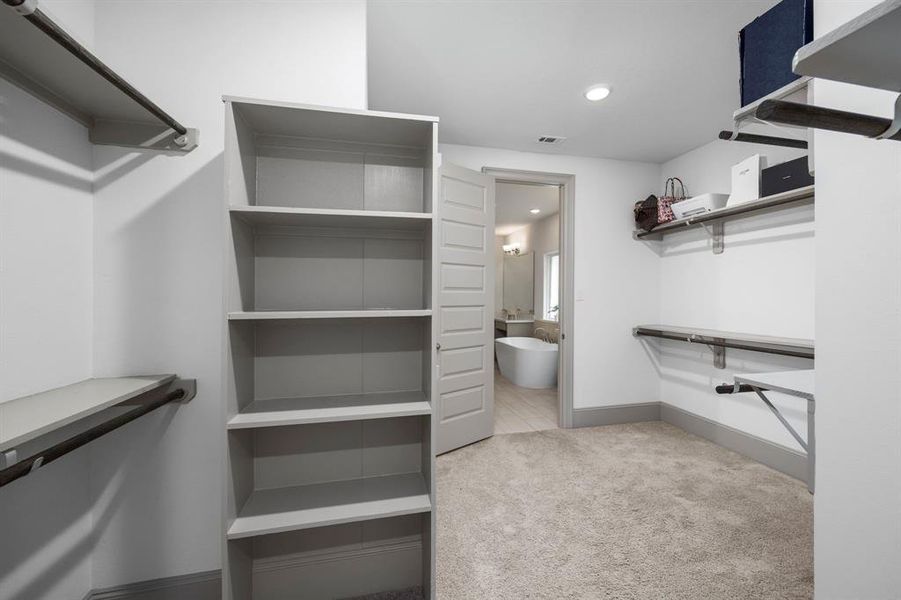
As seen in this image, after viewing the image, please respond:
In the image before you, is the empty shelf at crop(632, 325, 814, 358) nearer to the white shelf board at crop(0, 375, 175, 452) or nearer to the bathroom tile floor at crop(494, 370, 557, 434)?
the bathroom tile floor at crop(494, 370, 557, 434)

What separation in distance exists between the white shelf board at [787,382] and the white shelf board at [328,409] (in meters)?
1.23

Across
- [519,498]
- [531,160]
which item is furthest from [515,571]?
[531,160]

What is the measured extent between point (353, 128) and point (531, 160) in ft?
7.83

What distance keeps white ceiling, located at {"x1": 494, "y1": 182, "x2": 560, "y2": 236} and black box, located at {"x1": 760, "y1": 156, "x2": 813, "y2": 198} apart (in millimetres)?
1871

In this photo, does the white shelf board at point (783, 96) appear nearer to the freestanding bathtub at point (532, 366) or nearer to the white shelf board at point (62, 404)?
the white shelf board at point (62, 404)

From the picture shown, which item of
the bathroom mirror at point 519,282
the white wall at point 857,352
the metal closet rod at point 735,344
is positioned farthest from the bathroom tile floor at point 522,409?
the white wall at point 857,352

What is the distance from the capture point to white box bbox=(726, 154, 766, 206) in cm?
247

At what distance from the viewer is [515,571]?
163 cm

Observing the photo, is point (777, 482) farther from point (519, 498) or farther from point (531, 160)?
point (531, 160)

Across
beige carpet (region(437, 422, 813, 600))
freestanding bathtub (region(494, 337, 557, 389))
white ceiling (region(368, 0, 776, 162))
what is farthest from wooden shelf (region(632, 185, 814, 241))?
freestanding bathtub (region(494, 337, 557, 389))

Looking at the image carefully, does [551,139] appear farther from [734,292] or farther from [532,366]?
[532,366]

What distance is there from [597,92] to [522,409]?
10.2 feet

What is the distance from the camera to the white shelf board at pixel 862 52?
45cm

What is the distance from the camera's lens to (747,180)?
2.53 meters
